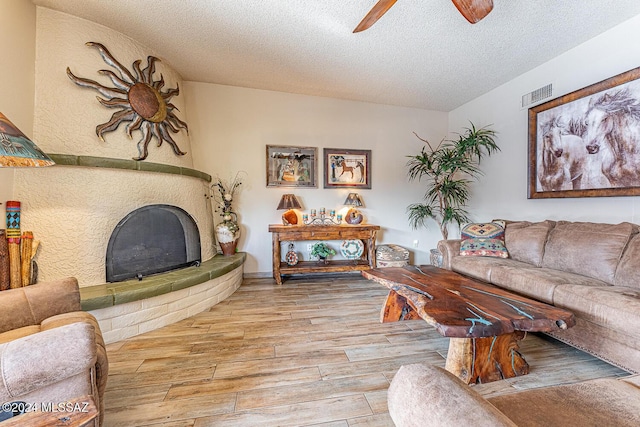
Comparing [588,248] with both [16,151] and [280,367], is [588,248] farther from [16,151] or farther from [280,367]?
[16,151]

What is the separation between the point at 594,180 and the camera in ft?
8.35

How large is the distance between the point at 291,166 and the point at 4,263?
2929 millimetres

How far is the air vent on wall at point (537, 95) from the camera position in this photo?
Result: 2974mm

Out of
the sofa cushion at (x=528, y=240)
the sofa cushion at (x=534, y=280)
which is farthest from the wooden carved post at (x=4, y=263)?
the sofa cushion at (x=528, y=240)

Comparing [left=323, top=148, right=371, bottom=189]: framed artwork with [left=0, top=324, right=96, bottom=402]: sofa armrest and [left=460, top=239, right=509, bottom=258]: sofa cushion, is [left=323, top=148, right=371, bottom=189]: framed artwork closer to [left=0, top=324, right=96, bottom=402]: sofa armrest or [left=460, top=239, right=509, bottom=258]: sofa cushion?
[left=460, top=239, right=509, bottom=258]: sofa cushion

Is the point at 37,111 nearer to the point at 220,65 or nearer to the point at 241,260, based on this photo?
the point at 220,65

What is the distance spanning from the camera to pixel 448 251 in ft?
10.2

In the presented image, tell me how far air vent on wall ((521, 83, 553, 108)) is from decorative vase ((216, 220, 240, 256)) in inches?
159

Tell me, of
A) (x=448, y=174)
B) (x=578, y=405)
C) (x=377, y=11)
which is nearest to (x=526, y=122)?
(x=448, y=174)

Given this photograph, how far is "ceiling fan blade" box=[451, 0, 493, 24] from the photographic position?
162cm

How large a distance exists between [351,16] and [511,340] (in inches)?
108

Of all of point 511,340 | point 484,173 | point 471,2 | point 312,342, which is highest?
point 471,2

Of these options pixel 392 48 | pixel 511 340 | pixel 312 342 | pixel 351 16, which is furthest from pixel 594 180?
pixel 312 342

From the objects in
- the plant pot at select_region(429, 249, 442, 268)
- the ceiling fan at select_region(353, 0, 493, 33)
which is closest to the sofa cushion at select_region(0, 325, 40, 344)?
the ceiling fan at select_region(353, 0, 493, 33)
